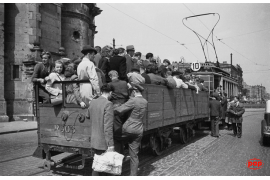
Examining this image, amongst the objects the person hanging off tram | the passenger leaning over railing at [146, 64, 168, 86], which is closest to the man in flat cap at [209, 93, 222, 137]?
the passenger leaning over railing at [146, 64, 168, 86]

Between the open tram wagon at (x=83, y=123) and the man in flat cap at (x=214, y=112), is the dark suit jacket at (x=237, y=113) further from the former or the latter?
the open tram wagon at (x=83, y=123)

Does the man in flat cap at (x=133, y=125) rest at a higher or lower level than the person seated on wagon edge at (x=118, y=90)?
lower

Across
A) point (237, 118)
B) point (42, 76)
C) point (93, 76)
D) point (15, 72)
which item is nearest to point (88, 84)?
point (93, 76)

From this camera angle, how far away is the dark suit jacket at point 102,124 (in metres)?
4.17

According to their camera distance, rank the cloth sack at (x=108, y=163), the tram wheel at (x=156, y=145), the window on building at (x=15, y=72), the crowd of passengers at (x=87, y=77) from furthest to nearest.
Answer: the window on building at (x=15, y=72)
the tram wheel at (x=156, y=145)
the crowd of passengers at (x=87, y=77)
the cloth sack at (x=108, y=163)

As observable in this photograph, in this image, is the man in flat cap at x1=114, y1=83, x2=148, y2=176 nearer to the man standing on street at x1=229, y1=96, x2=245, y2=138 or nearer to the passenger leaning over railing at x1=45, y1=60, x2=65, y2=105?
the passenger leaning over railing at x1=45, y1=60, x2=65, y2=105

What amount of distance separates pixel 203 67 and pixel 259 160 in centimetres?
991

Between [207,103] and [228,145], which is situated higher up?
[207,103]

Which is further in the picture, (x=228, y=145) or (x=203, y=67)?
(x=203, y=67)

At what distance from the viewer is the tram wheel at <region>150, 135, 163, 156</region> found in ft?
22.1

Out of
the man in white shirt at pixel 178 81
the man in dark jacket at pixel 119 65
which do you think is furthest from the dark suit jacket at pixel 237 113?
the man in dark jacket at pixel 119 65

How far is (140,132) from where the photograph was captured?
189 inches

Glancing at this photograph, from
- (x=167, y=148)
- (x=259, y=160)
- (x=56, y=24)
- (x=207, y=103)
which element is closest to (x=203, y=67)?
(x=207, y=103)
